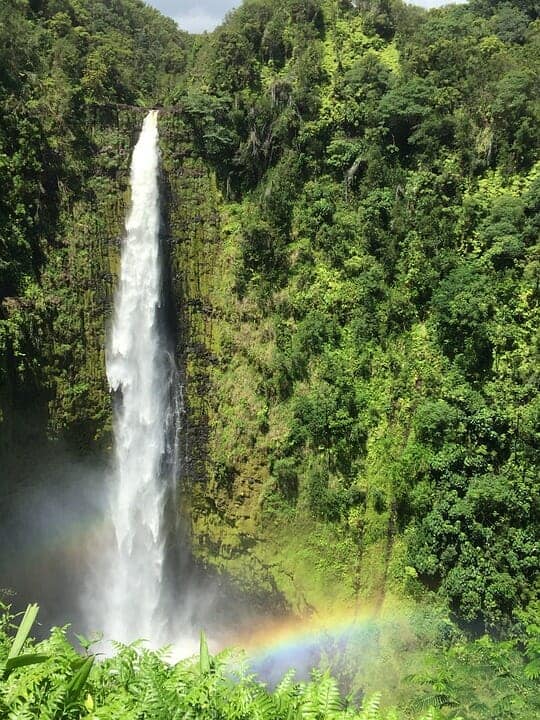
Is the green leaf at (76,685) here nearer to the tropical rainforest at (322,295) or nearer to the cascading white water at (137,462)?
the tropical rainforest at (322,295)

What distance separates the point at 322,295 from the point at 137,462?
28.7 ft

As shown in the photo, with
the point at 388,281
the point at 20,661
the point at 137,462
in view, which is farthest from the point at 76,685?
the point at 137,462

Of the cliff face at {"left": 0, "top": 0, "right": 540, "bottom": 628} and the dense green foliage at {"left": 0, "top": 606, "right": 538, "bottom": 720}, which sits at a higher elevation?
the cliff face at {"left": 0, "top": 0, "right": 540, "bottom": 628}

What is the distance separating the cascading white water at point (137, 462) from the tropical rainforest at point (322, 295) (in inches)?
30.7

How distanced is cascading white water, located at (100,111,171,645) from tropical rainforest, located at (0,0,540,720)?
2.55ft

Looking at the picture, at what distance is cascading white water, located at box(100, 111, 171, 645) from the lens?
17734 millimetres

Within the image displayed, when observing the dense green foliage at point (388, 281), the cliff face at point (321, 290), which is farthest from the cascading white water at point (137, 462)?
the dense green foliage at point (388, 281)

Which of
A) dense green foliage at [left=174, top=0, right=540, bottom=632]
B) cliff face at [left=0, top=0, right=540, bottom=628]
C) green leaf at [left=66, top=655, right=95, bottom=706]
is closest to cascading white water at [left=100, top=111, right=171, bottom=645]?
cliff face at [left=0, top=0, right=540, bottom=628]

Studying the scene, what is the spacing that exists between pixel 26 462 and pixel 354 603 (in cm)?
1119

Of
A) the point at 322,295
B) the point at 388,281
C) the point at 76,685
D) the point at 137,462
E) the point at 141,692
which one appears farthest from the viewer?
the point at 137,462

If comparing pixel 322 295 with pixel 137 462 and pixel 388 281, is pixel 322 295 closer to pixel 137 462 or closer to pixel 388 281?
pixel 388 281

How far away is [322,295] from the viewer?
55.4 ft

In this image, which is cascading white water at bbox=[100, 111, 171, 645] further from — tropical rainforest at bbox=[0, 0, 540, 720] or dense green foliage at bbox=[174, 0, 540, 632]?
dense green foliage at bbox=[174, 0, 540, 632]

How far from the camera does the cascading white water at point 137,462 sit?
17.7 metres
